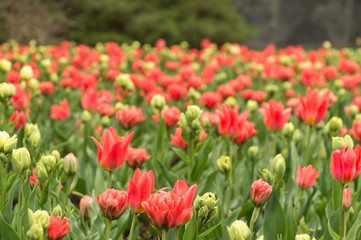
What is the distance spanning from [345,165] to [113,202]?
0.65 m

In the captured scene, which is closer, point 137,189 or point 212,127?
point 137,189

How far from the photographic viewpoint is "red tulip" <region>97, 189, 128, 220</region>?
128 centimetres

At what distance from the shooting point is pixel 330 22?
14508 millimetres

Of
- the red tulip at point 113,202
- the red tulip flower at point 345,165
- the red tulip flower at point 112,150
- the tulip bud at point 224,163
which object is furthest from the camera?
the tulip bud at point 224,163

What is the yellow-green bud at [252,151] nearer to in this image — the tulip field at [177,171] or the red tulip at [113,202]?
the tulip field at [177,171]

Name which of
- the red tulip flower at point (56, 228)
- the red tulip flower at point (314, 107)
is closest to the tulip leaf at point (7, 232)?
the red tulip flower at point (56, 228)

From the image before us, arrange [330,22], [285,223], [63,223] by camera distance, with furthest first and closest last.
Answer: [330,22] < [285,223] < [63,223]

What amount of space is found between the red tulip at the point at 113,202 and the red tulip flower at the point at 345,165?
593 millimetres

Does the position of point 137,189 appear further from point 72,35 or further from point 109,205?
point 72,35

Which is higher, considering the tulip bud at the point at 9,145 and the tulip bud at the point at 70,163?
the tulip bud at the point at 9,145

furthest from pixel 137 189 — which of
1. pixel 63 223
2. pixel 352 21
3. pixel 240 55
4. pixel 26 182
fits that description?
pixel 352 21

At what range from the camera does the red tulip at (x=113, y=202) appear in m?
1.28

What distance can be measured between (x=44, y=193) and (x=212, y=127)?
104 cm

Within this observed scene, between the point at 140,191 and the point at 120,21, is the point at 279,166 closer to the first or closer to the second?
the point at 140,191
